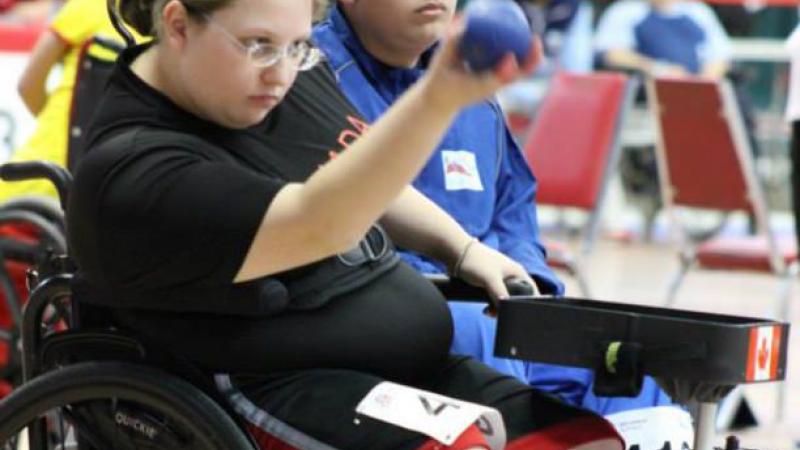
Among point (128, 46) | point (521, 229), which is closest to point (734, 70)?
point (521, 229)

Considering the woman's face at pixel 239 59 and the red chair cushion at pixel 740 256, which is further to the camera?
the red chair cushion at pixel 740 256

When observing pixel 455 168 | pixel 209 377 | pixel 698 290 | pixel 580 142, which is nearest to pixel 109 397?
pixel 209 377

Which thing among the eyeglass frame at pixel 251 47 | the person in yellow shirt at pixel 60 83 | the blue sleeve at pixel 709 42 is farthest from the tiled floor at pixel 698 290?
the eyeglass frame at pixel 251 47

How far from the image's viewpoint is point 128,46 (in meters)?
2.35

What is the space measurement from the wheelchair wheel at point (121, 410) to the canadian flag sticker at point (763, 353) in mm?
577

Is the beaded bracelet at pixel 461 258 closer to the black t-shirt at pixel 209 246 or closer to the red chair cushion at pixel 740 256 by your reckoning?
the black t-shirt at pixel 209 246

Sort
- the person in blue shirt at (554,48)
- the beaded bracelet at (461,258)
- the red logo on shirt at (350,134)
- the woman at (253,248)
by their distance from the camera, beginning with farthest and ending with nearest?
the person in blue shirt at (554,48), the beaded bracelet at (461,258), the red logo on shirt at (350,134), the woman at (253,248)

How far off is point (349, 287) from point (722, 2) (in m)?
8.82

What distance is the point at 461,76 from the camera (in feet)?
5.73

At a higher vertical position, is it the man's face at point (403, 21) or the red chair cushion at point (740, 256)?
the man's face at point (403, 21)

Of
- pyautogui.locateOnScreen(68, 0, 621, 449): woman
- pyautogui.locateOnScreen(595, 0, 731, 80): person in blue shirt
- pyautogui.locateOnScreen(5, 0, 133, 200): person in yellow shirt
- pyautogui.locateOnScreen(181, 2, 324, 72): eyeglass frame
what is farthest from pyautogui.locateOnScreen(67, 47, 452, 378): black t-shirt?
pyautogui.locateOnScreen(595, 0, 731, 80): person in blue shirt

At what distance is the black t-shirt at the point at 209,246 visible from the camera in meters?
2.02

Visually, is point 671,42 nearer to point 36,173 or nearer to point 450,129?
point 450,129

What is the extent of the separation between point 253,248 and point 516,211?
944 mm
